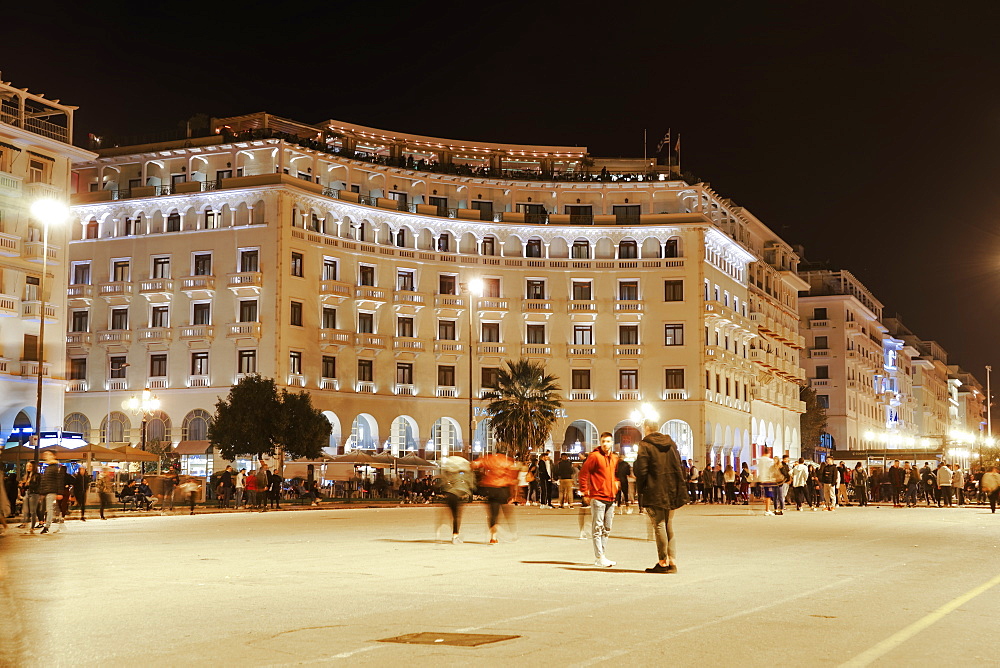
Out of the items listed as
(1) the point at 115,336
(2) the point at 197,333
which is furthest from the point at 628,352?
(1) the point at 115,336

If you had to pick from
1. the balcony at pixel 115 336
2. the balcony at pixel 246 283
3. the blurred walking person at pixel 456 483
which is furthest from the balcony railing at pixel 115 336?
the blurred walking person at pixel 456 483

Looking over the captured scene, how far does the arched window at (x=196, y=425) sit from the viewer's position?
66000mm

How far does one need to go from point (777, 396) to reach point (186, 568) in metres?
86.1

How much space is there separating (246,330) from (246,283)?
8.54 ft

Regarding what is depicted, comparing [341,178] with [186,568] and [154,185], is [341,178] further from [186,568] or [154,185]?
[186,568]

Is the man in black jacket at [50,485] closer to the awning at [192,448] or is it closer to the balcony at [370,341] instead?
the awning at [192,448]

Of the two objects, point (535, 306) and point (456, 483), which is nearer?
point (456, 483)

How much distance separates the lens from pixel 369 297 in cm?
7075

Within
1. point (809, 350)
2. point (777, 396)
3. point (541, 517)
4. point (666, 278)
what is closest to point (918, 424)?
point (809, 350)

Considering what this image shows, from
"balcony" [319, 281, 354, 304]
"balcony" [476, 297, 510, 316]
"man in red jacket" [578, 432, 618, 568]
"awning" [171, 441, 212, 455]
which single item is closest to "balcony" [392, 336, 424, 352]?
"balcony" [319, 281, 354, 304]

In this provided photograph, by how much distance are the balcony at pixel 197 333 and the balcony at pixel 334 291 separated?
21.1ft

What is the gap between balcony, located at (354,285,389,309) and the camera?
2776 inches

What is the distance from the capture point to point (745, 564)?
16.7 metres

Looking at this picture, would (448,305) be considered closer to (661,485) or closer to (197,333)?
(197,333)
